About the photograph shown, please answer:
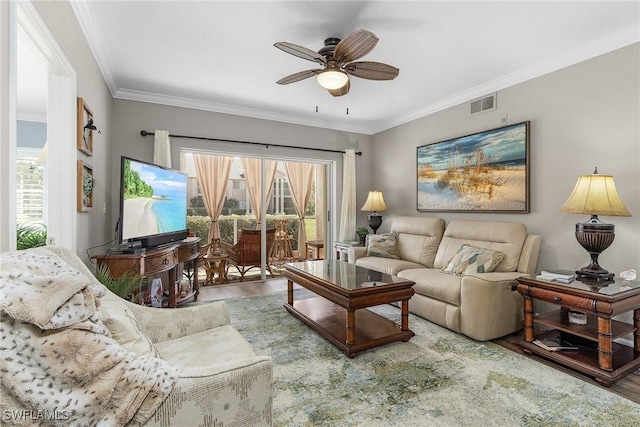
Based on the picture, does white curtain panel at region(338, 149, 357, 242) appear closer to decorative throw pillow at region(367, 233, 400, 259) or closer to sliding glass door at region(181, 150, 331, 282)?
sliding glass door at region(181, 150, 331, 282)

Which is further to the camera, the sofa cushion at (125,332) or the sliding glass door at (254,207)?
the sliding glass door at (254,207)

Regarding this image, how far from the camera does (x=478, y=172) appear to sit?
3.98 metres

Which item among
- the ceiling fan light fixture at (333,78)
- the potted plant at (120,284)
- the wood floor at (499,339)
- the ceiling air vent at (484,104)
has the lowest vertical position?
the wood floor at (499,339)

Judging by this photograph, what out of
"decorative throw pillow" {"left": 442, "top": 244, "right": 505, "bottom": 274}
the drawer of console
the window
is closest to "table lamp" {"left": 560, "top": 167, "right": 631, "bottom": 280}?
the drawer of console

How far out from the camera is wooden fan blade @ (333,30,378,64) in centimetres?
217

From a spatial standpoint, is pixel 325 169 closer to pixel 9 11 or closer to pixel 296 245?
pixel 296 245

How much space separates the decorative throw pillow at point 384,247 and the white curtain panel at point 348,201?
106 centimetres

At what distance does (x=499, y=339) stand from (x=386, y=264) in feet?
4.63

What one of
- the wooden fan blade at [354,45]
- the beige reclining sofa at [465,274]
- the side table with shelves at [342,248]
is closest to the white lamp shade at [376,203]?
the side table with shelves at [342,248]

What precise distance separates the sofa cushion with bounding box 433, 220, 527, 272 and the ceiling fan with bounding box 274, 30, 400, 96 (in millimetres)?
2003

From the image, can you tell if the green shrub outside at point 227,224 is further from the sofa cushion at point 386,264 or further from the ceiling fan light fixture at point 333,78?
the ceiling fan light fixture at point 333,78

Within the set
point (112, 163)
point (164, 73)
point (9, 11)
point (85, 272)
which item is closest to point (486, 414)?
point (85, 272)

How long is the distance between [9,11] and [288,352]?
2.53 metres

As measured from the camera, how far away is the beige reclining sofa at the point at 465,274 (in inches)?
109
